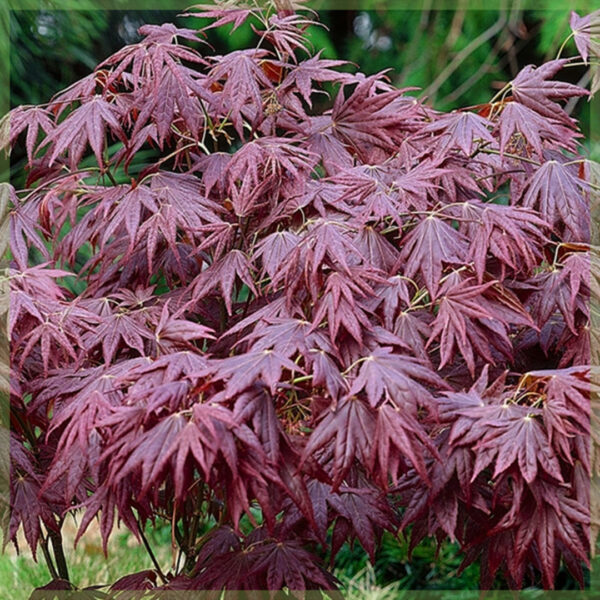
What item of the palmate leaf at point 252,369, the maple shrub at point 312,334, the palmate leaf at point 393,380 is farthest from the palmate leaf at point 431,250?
the palmate leaf at point 252,369

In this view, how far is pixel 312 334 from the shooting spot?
4.27ft

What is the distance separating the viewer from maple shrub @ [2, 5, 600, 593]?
1215 mm

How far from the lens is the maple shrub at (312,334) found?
1.21 meters

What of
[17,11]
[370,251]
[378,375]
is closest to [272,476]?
[378,375]

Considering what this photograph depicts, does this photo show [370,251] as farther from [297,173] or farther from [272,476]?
[272,476]

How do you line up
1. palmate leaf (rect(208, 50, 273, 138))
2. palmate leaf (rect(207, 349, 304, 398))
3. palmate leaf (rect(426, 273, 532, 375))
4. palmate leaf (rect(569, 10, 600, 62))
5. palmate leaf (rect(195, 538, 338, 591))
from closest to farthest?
palmate leaf (rect(207, 349, 304, 398)) < palmate leaf (rect(426, 273, 532, 375)) < palmate leaf (rect(195, 538, 338, 591)) < palmate leaf (rect(208, 50, 273, 138)) < palmate leaf (rect(569, 10, 600, 62))

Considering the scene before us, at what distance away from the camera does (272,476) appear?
1163 millimetres

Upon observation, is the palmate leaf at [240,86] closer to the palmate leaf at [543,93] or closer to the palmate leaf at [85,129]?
the palmate leaf at [85,129]

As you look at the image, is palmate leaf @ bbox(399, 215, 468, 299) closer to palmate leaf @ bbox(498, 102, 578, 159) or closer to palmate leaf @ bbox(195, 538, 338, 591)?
palmate leaf @ bbox(498, 102, 578, 159)

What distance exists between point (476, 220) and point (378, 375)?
373 mm

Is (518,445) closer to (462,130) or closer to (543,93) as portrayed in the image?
(462,130)

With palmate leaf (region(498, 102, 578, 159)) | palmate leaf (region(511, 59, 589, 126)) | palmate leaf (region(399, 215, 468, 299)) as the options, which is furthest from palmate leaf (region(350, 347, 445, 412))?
palmate leaf (region(511, 59, 589, 126))

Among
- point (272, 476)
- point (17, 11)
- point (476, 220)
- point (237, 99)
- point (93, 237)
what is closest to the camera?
point (272, 476)

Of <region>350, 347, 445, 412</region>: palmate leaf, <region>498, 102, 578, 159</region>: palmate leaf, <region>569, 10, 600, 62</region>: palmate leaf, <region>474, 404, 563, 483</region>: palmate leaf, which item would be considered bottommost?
<region>474, 404, 563, 483</region>: palmate leaf
